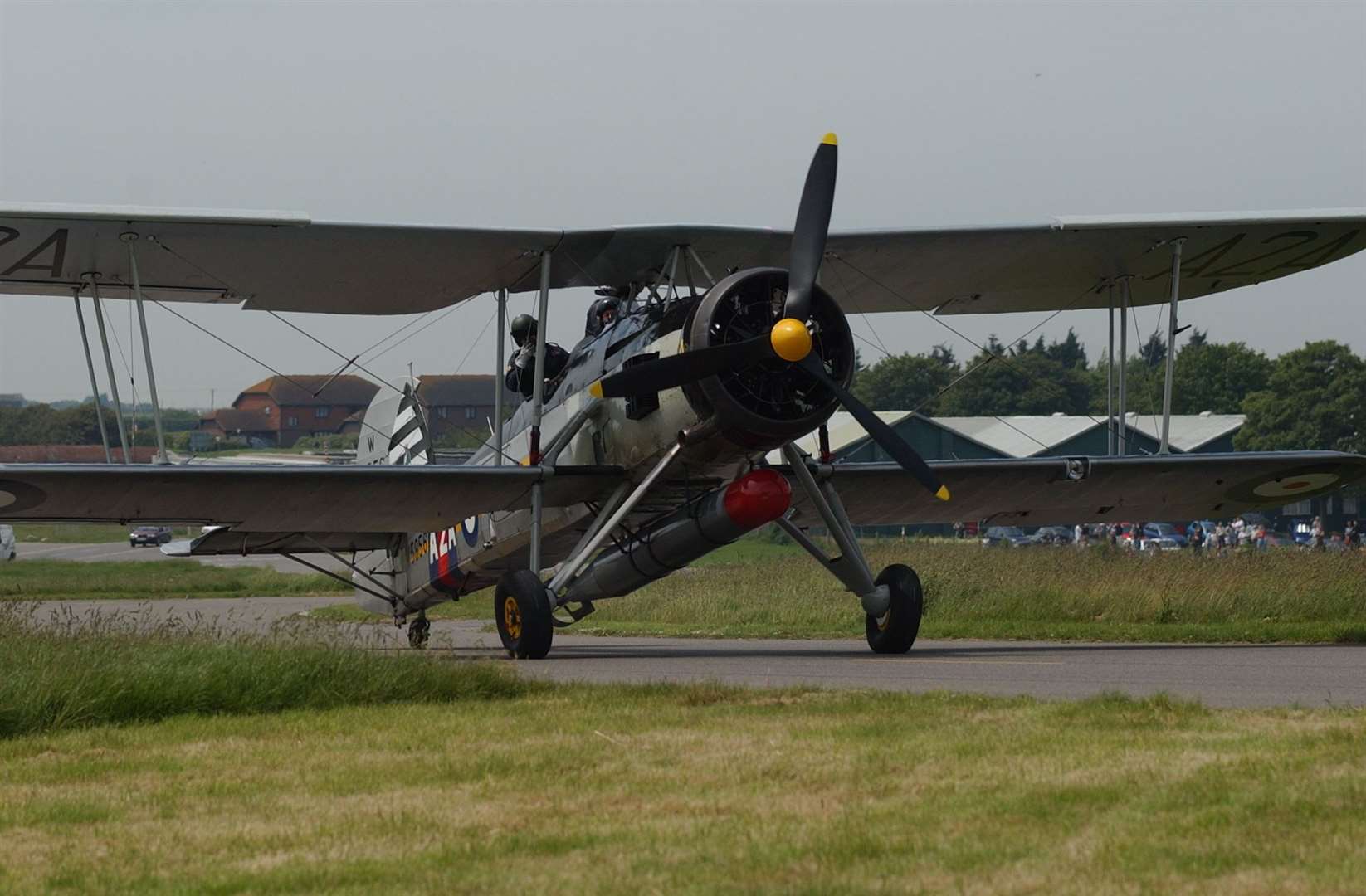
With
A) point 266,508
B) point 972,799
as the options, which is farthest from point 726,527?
point 972,799

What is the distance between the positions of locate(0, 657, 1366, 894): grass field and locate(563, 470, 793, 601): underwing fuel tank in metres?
3.87

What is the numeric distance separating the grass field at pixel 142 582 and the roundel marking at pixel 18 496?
68.6 ft

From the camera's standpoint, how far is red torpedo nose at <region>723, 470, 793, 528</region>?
1273 cm

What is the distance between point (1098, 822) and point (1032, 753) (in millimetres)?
1468

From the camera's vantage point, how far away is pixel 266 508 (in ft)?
49.1

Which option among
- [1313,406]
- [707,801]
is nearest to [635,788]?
[707,801]

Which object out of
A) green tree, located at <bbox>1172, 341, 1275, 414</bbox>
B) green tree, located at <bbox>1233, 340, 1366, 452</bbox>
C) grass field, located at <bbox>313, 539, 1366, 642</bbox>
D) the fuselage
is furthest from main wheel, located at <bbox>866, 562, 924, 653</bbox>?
green tree, located at <bbox>1172, 341, 1275, 414</bbox>

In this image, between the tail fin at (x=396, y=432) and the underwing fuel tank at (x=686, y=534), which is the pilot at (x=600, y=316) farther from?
the tail fin at (x=396, y=432)

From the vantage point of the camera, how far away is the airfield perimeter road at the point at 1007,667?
1005cm

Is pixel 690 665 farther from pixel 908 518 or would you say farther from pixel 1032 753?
pixel 1032 753

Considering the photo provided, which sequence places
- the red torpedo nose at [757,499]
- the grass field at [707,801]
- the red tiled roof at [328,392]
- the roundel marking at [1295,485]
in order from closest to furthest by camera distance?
the grass field at [707,801]
the red torpedo nose at [757,499]
the roundel marking at [1295,485]
the red tiled roof at [328,392]

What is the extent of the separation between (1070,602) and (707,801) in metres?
14.5

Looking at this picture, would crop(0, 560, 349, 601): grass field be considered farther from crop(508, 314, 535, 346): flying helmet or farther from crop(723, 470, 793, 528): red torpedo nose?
crop(723, 470, 793, 528): red torpedo nose

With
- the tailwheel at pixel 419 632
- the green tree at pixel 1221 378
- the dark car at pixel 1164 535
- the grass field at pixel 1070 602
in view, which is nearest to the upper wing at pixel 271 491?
the tailwheel at pixel 419 632
